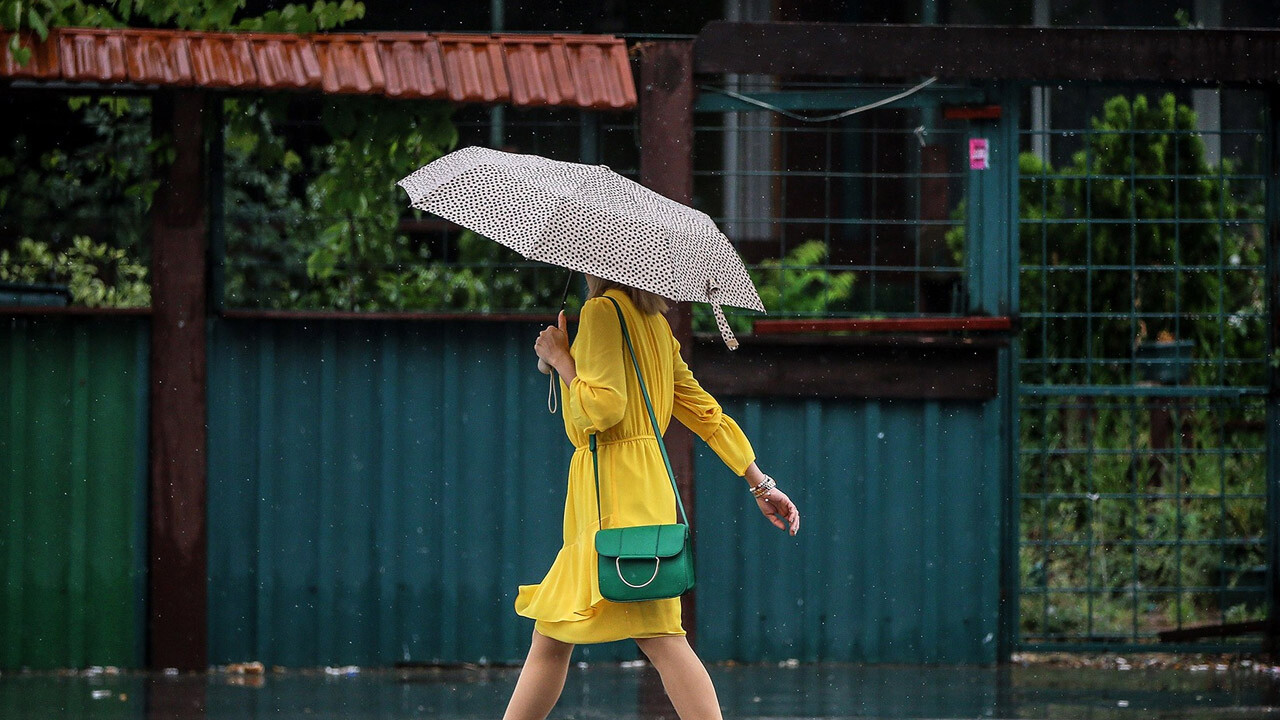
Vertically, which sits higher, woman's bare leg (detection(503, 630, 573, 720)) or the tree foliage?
the tree foliage

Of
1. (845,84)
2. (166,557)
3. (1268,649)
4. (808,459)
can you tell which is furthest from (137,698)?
(1268,649)

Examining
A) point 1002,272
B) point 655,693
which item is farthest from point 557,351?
point 1002,272

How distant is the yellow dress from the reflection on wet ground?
175 centimetres

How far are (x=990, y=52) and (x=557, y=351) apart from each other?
3.49 metres

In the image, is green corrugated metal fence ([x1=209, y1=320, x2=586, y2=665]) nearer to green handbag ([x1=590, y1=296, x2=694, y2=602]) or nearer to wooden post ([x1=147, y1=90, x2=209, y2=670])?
wooden post ([x1=147, y1=90, x2=209, y2=670])

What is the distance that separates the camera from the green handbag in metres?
4.51

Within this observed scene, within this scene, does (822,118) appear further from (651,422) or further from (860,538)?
(651,422)

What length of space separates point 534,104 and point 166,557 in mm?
2743

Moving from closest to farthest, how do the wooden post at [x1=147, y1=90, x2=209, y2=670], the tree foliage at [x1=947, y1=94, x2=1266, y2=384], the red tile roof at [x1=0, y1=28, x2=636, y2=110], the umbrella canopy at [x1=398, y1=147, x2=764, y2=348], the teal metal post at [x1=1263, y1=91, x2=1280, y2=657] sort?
A: the umbrella canopy at [x1=398, y1=147, x2=764, y2=348] < the red tile roof at [x1=0, y1=28, x2=636, y2=110] < the wooden post at [x1=147, y1=90, x2=209, y2=670] < the teal metal post at [x1=1263, y1=91, x2=1280, y2=657] < the tree foliage at [x1=947, y1=94, x2=1266, y2=384]

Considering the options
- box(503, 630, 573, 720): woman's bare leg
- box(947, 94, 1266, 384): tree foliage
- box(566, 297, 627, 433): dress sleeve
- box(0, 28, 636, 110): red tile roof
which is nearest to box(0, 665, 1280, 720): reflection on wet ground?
box(503, 630, 573, 720): woman's bare leg

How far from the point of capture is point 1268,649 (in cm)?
757

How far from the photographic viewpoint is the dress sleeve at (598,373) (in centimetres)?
456

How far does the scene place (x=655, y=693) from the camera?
679 cm

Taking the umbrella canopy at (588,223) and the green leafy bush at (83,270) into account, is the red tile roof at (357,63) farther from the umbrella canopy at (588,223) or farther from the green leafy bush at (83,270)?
the umbrella canopy at (588,223)
